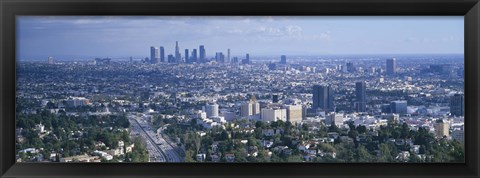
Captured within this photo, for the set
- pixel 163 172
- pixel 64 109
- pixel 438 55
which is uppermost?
pixel 438 55

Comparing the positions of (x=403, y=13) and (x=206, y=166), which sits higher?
(x=403, y=13)

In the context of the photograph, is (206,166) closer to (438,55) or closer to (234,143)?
(234,143)

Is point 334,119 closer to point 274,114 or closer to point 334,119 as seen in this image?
point 334,119

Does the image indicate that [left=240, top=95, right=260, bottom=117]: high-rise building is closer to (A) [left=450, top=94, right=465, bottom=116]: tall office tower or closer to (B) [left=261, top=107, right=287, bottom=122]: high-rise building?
(B) [left=261, top=107, right=287, bottom=122]: high-rise building

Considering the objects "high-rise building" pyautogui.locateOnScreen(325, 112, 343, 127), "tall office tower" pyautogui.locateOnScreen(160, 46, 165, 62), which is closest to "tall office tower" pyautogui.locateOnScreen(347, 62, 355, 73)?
"high-rise building" pyautogui.locateOnScreen(325, 112, 343, 127)

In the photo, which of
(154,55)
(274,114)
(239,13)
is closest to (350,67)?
(274,114)
